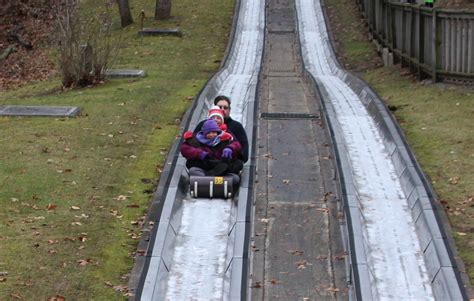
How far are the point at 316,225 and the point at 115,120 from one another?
18.7 feet

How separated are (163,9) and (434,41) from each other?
47.5 ft

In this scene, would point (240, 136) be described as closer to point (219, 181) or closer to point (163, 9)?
point (219, 181)

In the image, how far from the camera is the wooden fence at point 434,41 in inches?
638

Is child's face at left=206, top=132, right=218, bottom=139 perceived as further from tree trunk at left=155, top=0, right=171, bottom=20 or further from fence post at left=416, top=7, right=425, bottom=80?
tree trunk at left=155, top=0, right=171, bottom=20

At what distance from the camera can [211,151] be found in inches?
425

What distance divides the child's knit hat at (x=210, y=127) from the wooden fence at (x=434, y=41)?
23.5ft

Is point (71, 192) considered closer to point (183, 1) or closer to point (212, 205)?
point (212, 205)

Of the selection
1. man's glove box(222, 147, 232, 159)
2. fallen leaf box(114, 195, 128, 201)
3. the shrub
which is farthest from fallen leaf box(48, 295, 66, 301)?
the shrub

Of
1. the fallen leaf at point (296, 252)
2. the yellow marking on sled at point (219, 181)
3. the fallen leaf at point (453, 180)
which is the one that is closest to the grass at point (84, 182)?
the yellow marking on sled at point (219, 181)

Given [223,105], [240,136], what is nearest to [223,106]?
[223,105]

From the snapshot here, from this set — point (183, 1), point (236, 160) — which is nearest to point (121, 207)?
point (236, 160)

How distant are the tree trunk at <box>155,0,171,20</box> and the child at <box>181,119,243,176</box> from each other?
62.2 ft

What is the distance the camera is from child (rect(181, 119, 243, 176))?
10641mm

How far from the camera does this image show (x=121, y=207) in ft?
32.6
